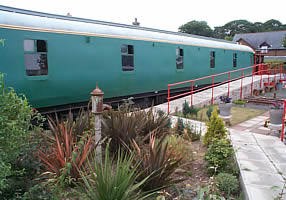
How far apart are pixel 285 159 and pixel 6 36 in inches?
229

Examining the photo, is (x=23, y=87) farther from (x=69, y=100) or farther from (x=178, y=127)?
(x=178, y=127)

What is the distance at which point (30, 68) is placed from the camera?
576 cm

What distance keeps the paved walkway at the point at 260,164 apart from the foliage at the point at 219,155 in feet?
0.64

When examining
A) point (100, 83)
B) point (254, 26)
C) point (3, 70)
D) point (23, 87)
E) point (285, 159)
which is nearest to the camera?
point (285, 159)

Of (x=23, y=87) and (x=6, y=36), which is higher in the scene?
(x=6, y=36)

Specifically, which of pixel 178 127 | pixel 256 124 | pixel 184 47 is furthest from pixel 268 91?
pixel 178 127

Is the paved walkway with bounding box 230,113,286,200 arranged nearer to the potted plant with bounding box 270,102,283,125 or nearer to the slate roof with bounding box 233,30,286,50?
the potted plant with bounding box 270,102,283,125

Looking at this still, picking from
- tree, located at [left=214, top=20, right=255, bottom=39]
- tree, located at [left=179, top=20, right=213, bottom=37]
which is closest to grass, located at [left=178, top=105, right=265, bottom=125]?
tree, located at [left=179, top=20, right=213, bottom=37]

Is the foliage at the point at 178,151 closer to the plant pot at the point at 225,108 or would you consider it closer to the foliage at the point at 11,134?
the foliage at the point at 11,134

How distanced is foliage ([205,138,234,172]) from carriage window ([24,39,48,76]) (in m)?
4.34

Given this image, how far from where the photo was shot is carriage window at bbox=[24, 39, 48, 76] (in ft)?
18.8

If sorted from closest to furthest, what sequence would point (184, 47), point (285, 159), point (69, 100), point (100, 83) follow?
point (285, 159) → point (69, 100) → point (100, 83) → point (184, 47)

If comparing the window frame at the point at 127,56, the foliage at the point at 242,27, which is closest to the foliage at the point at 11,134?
the window frame at the point at 127,56

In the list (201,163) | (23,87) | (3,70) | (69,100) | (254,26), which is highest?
(254,26)
